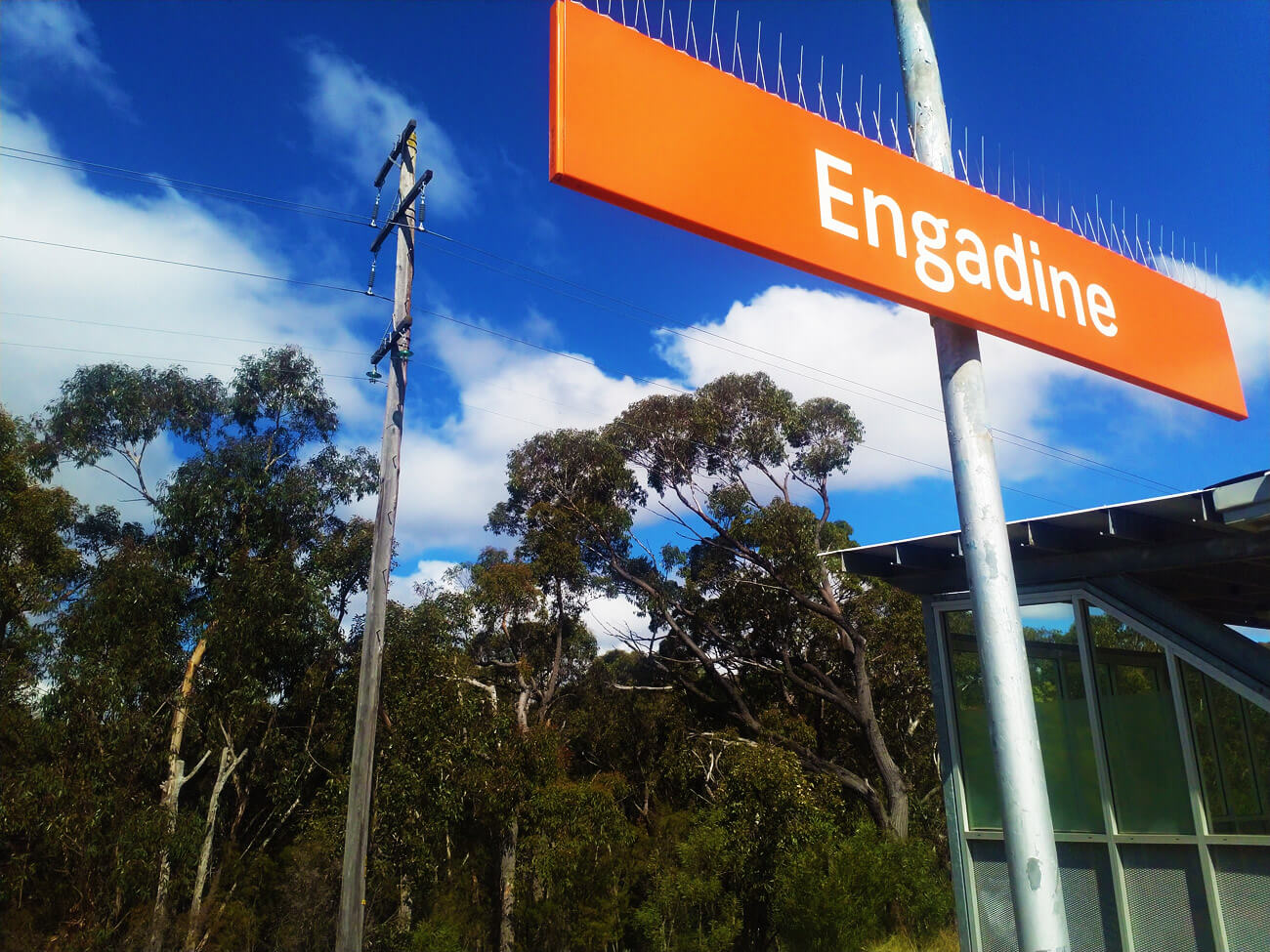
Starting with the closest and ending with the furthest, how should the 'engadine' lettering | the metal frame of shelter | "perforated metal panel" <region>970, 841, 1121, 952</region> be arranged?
the 'engadine' lettering → the metal frame of shelter → "perforated metal panel" <region>970, 841, 1121, 952</region>

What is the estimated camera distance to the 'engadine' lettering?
2646 mm

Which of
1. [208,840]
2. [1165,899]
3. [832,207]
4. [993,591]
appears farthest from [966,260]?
[208,840]

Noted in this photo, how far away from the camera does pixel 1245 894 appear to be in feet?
18.3

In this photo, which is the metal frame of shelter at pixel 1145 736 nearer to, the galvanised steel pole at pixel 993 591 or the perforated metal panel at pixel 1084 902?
the perforated metal panel at pixel 1084 902

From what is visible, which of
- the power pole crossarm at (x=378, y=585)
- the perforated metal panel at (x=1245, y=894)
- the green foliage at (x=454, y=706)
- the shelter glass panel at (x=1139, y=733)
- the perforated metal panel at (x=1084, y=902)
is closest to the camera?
the perforated metal panel at (x=1245, y=894)

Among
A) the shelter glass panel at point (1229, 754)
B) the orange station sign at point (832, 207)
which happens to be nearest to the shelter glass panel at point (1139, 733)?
the shelter glass panel at point (1229, 754)

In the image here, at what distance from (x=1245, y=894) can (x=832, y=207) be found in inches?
221

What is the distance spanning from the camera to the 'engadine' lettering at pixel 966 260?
2646 millimetres

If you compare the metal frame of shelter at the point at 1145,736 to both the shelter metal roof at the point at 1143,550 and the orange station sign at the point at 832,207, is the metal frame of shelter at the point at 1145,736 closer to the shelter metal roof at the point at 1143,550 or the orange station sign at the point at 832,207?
the shelter metal roof at the point at 1143,550

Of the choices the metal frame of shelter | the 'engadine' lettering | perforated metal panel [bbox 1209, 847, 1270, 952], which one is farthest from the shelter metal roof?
the 'engadine' lettering

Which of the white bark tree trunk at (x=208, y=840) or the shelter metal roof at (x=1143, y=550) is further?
the white bark tree trunk at (x=208, y=840)

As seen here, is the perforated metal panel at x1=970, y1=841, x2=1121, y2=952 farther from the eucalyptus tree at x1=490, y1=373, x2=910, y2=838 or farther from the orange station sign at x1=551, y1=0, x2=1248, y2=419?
the eucalyptus tree at x1=490, y1=373, x2=910, y2=838

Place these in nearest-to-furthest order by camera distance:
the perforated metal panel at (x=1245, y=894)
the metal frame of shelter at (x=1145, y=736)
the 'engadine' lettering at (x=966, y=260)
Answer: the 'engadine' lettering at (x=966, y=260)
the perforated metal panel at (x=1245, y=894)
the metal frame of shelter at (x=1145, y=736)

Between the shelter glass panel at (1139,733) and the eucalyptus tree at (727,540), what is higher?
the eucalyptus tree at (727,540)
